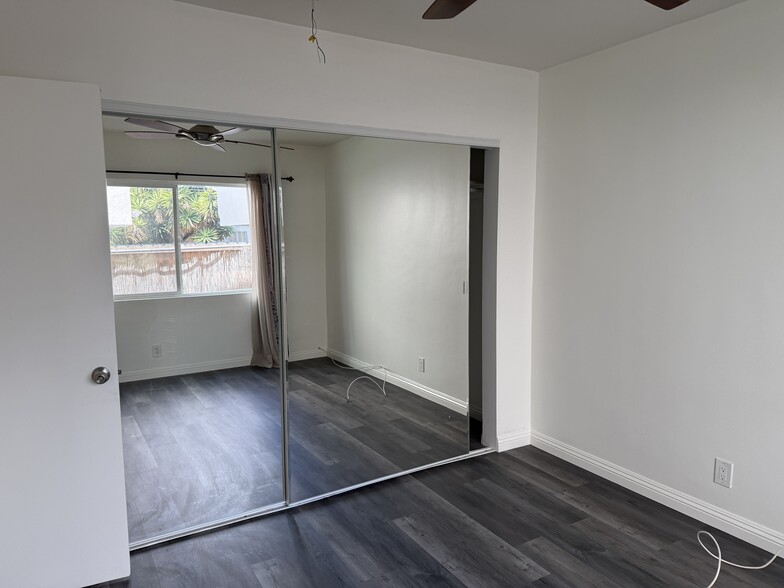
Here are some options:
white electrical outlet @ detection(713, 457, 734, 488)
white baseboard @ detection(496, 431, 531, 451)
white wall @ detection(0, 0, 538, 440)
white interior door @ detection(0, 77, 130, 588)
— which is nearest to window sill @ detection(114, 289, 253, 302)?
white interior door @ detection(0, 77, 130, 588)

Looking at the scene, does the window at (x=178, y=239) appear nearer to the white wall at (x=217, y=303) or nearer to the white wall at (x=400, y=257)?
the white wall at (x=217, y=303)

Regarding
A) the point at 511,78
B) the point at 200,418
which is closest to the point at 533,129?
the point at 511,78

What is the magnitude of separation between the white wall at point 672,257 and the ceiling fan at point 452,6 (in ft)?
3.10

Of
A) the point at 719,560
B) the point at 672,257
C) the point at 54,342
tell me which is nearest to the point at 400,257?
the point at 672,257

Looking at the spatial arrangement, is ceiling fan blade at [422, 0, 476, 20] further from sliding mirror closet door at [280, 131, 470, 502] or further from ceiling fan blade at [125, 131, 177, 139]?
ceiling fan blade at [125, 131, 177, 139]

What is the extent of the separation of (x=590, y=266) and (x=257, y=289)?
1967mm

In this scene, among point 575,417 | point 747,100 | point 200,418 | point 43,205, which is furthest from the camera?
point 575,417

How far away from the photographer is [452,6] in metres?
1.92

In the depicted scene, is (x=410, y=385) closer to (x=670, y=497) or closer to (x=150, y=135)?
(x=670, y=497)

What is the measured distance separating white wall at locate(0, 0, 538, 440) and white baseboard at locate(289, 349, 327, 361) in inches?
48.6

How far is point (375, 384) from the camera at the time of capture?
132 inches

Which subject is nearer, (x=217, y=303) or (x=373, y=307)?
(x=217, y=303)

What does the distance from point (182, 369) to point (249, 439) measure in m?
0.53

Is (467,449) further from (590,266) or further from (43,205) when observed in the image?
(43,205)
